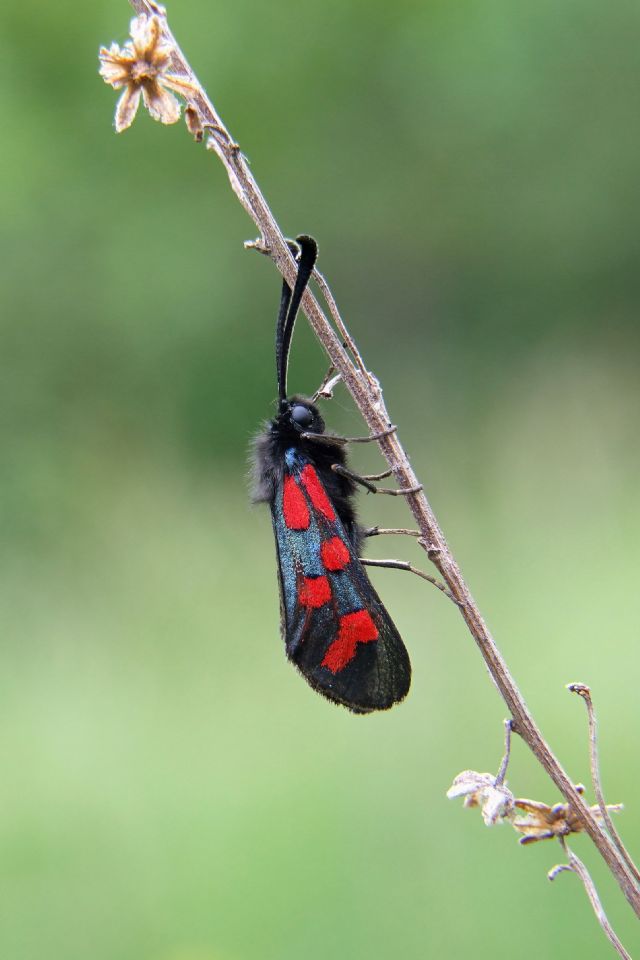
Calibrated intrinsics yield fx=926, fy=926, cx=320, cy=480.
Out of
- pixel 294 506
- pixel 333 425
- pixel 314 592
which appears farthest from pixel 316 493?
pixel 333 425

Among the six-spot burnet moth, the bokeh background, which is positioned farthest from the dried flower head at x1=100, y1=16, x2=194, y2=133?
the bokeh background

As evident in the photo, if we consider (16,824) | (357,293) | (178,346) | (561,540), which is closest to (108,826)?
(16,824)

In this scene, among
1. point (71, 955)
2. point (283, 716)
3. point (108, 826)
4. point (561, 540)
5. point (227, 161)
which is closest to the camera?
point (227, 161)

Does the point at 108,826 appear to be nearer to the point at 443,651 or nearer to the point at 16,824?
the point at 16,824

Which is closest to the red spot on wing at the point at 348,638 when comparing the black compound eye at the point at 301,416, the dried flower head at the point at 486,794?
the black compound eye at the point at 301,416

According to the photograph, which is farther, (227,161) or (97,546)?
(97,546)

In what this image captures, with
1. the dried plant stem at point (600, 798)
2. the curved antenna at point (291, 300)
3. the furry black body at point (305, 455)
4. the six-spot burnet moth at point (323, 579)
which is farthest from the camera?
the furry black body at point (305, 455)

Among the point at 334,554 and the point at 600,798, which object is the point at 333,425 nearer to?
the point at 334,554

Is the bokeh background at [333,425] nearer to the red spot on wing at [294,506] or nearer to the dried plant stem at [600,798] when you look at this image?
the red spot on wing at [294,506]
